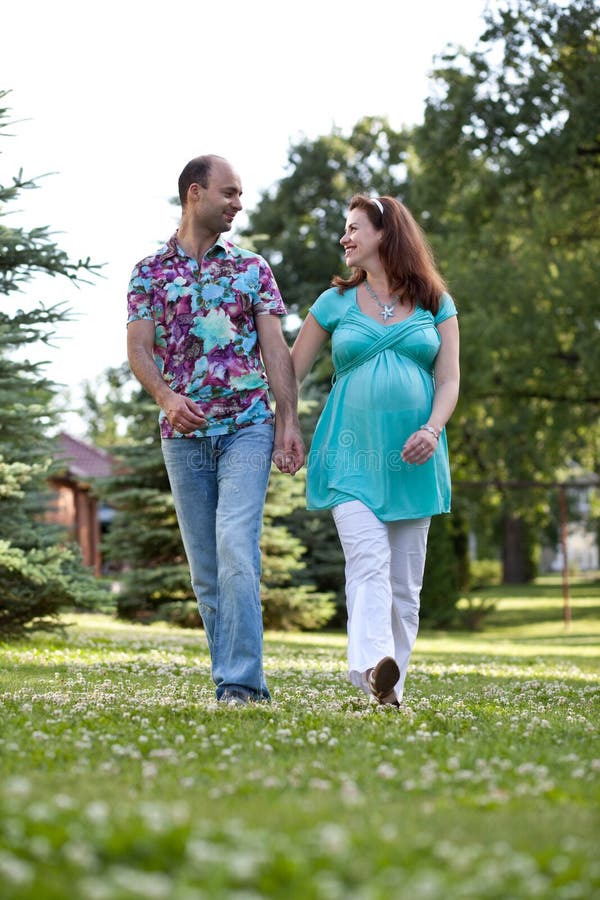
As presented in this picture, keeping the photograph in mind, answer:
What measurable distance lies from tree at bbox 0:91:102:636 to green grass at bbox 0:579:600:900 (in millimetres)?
4447

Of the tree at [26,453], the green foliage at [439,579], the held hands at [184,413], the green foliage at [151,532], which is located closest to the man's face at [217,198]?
the held hands at [184,413]

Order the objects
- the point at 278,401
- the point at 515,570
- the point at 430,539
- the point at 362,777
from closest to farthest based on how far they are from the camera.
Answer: the point at 362,777
the point at 278,401
the point at 430,539
the point at 515,570

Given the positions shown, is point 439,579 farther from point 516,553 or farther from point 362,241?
point 516,553

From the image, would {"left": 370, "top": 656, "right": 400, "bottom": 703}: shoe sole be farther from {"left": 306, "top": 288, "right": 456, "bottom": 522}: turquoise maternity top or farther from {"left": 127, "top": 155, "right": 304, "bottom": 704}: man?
{"left": 306, "top": 288, "right": 456, "bottom": 522}: turquoise maternity top

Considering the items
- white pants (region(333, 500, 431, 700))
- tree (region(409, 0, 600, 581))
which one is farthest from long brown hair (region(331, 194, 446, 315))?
tree (region(409, 0, 600, 581))

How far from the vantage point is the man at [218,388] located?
20.1ft

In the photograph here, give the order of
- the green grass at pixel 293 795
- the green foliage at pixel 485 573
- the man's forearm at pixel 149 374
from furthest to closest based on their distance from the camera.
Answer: the green foliage at pixel 485 573
the man's forearm at pixel 149 374
the green grass at pixel 293 795

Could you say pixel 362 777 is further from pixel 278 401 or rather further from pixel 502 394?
pixel 502 394

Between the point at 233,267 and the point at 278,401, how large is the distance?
0.74m

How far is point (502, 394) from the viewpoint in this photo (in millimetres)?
29391

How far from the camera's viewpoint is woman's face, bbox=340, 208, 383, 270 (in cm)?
643

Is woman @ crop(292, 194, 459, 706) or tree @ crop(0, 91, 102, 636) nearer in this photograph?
woman @ crop(292, 194, 459, 706)

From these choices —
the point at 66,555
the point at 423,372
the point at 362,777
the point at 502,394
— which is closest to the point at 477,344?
the point at 502,394

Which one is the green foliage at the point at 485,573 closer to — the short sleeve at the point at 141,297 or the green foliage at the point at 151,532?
the green foliage at the point at 151,532
